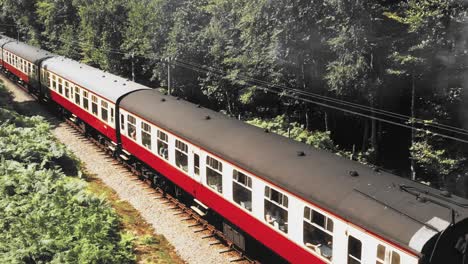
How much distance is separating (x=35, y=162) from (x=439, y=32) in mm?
18223

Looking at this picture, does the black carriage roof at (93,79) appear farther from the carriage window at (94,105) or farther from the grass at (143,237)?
the grass at (143,237)

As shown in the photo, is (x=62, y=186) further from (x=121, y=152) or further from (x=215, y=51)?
(x=215, y=51)

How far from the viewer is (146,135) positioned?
67.3 ft

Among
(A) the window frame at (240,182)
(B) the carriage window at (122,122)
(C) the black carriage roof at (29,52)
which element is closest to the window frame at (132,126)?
(B) the carriage window at (122,122)

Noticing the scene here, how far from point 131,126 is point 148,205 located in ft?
13.5

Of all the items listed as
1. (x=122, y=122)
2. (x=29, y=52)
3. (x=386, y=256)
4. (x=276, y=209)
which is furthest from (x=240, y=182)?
(x=29, y=52)

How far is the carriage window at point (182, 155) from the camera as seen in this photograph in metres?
17.4

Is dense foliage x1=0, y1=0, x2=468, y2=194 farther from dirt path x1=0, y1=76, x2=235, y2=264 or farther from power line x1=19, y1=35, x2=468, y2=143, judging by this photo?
dirt path x1=0, y1=76, x2=235, y2=264

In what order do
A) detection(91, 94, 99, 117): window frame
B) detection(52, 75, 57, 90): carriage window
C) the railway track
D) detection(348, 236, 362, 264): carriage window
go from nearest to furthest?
detection(348, 236, 362, 264): carriage window → the railway track → detection(91, 94, 99, 117): window frame → detection(52, 75, 57, 90): carriage window

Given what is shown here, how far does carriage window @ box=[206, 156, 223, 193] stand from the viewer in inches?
602

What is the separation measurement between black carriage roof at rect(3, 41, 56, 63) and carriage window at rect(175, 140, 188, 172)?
23554mm

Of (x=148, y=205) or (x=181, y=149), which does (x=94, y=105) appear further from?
→ (x=181, y=149)

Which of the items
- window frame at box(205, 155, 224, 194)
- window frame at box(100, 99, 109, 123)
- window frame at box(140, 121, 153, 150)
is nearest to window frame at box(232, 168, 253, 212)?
window frame at box(205, 155, 224, 194)

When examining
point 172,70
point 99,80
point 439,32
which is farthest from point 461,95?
point 172,70
